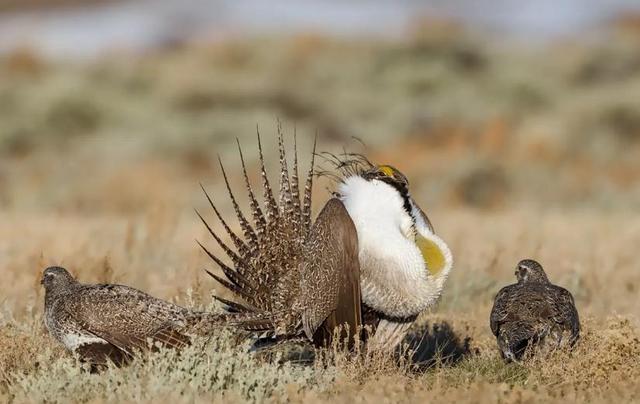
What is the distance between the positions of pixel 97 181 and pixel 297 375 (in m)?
11.4

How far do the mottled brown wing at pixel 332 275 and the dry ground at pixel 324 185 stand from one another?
0.69ft

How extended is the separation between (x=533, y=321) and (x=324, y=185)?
197 inches

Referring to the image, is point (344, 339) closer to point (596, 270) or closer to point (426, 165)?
point (596, 270)

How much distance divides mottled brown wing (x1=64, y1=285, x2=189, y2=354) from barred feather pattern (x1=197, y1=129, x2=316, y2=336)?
299 mm

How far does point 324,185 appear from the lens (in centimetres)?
1080

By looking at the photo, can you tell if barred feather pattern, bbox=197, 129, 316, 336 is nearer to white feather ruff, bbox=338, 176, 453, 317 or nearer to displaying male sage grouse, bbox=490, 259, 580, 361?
white feather ruff, bbox=338, 176, 453, 317

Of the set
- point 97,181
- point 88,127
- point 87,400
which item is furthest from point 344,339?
point 88,127

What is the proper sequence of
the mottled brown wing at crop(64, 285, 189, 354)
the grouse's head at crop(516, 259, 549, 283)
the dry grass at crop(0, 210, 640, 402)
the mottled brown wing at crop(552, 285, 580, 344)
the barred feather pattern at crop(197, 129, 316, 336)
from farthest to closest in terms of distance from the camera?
1. the grouse's head at crop(516, 259, 549, 283)
2. the mottled brown wing at crop(552, 285, 580, 344)
3. the barred feather pattern at crop(197, 129, 316, 336)
4. the mottled brown wing at crop(64, 285, 189, 354)
5. the dry grass at crop(0, 210, 640, 402)

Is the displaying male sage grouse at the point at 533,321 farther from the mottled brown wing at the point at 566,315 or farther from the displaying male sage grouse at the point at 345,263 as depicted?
the displaying male sage grouse at the point at 345,263

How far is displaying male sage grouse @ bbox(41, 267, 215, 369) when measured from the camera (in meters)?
5.47

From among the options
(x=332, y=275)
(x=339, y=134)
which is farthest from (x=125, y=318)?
(x=339, y=134)

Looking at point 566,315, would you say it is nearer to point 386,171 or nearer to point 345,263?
point 386,171

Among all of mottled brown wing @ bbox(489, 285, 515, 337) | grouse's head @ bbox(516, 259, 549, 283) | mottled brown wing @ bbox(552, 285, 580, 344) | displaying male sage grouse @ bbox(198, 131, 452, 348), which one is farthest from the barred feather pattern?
grouse's head @ bbox(516, 259, 549, 283)

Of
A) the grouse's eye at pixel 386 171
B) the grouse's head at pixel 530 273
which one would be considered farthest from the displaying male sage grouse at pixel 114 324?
the grouse's head at pixel 530 273
